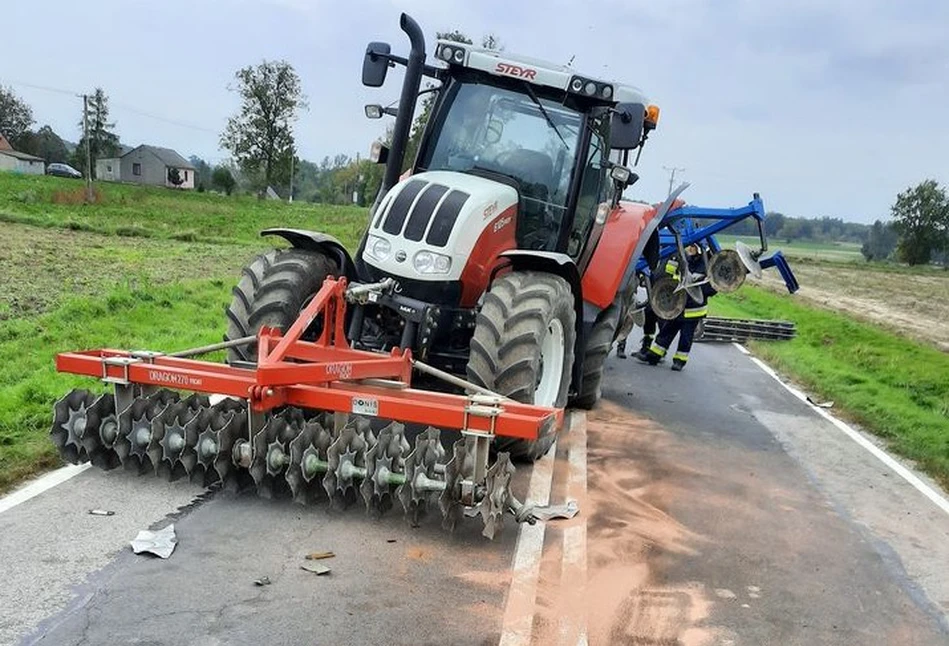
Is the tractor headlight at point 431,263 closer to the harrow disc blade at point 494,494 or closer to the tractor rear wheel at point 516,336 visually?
the tractor rear wheel at point 516,336

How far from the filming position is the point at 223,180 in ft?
257

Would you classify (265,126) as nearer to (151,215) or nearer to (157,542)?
(151,215)

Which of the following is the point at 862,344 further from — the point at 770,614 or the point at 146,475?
the point at 146,475

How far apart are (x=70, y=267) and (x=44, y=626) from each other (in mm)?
12854

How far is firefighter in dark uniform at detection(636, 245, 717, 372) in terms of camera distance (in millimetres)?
10961

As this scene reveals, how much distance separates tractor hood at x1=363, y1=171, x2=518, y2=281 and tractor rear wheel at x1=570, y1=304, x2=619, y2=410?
2.05 m

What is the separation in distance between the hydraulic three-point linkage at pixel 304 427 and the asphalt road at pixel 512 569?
236 millimetres

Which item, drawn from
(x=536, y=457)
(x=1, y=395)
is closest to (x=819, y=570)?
(x=536, y=457)

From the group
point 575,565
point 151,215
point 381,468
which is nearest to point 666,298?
point 575,565

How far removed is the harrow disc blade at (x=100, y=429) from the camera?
16.5 feet

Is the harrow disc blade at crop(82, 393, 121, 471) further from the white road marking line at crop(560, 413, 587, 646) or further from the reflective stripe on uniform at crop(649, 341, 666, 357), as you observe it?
the reflective stripe on uniform at crop(649, 341, 666, 357)

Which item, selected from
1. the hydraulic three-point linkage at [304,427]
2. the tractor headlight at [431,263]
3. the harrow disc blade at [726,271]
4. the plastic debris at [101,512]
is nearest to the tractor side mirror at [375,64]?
the tractor headlight at [431,263]

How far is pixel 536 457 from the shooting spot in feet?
20.0

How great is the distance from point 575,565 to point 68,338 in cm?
644
